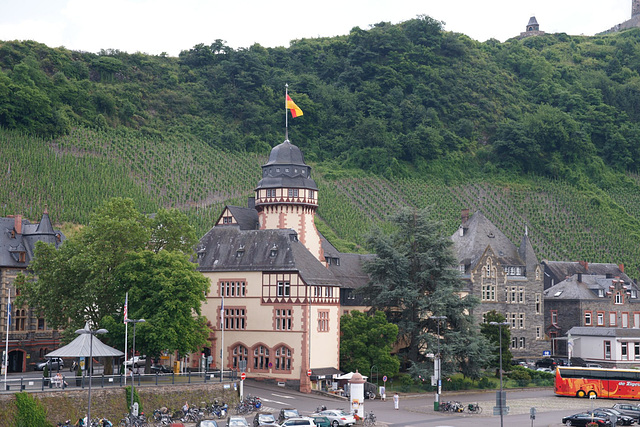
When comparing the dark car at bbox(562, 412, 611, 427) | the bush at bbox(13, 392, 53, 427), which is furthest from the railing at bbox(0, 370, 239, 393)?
the dark car at bbox(562, 412, 611, 427)

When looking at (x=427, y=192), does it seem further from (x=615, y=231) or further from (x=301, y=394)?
(x=301, y=394)

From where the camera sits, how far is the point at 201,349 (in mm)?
74938

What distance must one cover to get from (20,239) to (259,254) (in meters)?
22.3

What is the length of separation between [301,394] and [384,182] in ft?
263

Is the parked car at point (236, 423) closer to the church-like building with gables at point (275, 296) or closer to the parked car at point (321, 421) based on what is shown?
the parked car at point (321, 421)

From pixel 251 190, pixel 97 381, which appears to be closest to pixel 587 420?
pixel 97 381

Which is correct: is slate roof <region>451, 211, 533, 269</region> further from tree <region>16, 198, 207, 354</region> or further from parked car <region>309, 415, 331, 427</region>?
parked car <region>309, 415, 331, 427</region>

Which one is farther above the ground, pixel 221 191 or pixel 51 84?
pixel 51 84

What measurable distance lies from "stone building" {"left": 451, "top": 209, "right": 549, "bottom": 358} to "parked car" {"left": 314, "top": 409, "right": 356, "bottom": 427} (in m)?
41.2

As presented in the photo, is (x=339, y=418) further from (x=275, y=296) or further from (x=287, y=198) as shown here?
(x=287, y=198)

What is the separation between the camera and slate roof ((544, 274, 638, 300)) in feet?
330

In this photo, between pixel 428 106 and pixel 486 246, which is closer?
pixel 486 246

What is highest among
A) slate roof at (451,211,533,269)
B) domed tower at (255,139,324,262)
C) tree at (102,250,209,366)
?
domed tower at (255,139,324,262)

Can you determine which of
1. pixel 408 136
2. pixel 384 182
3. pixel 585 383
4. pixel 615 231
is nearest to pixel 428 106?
pixel 408 136
